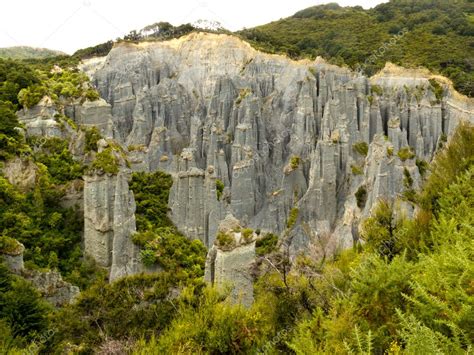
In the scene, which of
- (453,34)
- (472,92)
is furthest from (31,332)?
(453,34)

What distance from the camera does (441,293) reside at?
5.78 m

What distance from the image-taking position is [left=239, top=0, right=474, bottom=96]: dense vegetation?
150ft

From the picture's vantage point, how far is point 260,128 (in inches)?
1385

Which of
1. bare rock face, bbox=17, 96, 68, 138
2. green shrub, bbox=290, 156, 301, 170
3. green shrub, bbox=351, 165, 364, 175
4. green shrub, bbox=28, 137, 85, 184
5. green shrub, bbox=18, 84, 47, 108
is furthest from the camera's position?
green shrub, bbox=290, 156, 301, 170

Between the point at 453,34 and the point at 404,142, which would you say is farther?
the point at 453,34

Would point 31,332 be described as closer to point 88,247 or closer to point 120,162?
point 88,247

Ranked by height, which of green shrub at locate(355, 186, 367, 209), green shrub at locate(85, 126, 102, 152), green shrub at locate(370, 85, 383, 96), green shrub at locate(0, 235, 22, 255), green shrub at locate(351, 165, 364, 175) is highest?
green shrub at locate(370, 85, 383, 96)

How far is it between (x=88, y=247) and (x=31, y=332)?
657 cm

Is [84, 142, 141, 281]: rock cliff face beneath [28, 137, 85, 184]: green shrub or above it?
beneath

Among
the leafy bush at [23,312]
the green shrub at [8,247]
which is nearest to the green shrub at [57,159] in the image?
the green shrub at [8,247]

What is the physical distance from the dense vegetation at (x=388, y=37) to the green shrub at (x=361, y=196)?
15.9m

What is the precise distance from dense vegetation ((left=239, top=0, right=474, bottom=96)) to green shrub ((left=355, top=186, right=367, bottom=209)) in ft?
52.2

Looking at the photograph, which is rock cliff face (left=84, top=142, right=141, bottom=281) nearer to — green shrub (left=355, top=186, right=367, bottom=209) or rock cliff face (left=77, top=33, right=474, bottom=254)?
rock cliff face (left=77, top=33, right=474, bottom=254)

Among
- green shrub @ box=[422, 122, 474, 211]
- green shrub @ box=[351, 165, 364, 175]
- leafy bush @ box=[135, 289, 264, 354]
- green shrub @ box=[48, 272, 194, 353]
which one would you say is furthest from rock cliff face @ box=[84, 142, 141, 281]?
green shrub @ box=[351, 165, 364, 175]
